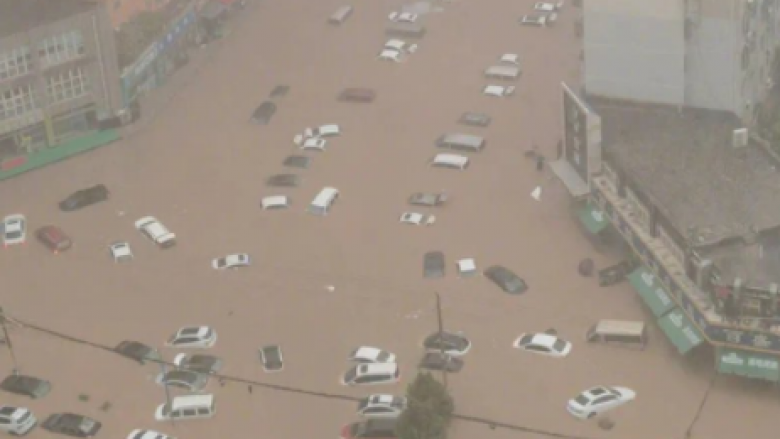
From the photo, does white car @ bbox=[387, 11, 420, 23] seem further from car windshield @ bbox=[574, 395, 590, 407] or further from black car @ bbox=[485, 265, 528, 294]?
car windshield @ bbox=[574, 395, 590, 407]

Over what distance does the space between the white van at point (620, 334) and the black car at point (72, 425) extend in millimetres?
18951

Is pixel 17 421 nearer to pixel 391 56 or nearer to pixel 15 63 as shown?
pixel 15 63

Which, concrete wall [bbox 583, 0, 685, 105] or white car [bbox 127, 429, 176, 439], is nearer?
white car [bbox 127, 429, 176, 439]

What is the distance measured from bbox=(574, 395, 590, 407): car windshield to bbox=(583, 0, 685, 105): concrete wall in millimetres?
17432

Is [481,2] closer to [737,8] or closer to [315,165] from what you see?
[315,165]

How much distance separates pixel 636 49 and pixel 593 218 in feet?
26.7

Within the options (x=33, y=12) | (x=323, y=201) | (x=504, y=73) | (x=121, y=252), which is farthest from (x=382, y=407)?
(x=33, y=12)

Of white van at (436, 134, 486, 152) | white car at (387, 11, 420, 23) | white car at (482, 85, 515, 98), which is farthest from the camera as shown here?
white car at (387, 11, 420, 23)

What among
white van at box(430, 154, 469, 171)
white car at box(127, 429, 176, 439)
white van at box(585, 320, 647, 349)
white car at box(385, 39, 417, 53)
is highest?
white car at box(385, 39, 417, 53)

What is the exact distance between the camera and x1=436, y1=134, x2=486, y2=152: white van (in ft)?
235

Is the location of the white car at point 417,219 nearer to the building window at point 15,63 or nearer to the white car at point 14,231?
the white car at point 14,231

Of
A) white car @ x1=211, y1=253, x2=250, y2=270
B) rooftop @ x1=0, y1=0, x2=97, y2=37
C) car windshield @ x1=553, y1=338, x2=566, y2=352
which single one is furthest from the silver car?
rooftop @ x1=0, y1=0, x2=97, y2=37

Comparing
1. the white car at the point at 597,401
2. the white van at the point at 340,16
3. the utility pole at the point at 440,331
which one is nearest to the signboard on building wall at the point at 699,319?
the white car at the point at 597,401

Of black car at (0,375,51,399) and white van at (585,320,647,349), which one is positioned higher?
white van at (585,320,647,349)
